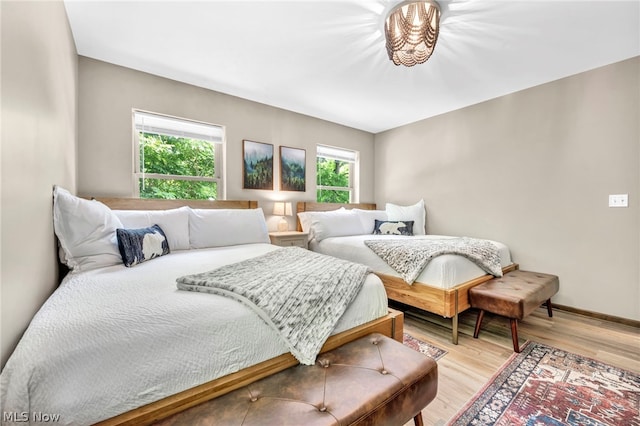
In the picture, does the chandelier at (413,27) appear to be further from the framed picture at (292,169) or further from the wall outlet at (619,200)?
the wall outlet at (619,200)

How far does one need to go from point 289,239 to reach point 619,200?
3285 millimetres

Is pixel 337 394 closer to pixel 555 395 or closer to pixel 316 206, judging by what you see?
pixel 555 395

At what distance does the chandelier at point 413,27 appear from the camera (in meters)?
1.75

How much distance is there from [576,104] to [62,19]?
→ 4.45 m

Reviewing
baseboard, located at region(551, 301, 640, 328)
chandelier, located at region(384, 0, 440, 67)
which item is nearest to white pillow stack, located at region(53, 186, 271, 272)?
chandelier, located at region(384, 0, 440, 67)

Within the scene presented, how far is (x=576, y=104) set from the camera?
108 inches

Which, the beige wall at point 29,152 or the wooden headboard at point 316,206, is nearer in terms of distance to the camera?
the beige wall at point 29,152

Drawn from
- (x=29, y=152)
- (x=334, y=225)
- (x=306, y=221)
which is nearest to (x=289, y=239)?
(x=306, y=221)

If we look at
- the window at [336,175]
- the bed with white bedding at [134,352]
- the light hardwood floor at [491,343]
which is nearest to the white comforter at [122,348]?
the bed with white bedding at [134,352]

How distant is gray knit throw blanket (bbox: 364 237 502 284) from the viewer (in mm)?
2293

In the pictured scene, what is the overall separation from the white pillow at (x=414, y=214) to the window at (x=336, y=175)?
0.81 m

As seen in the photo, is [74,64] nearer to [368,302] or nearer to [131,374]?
[131,374]

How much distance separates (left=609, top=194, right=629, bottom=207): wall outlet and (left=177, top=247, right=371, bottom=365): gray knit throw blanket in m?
2.68

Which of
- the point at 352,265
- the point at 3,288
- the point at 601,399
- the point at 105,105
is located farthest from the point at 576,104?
the point at 105,105
